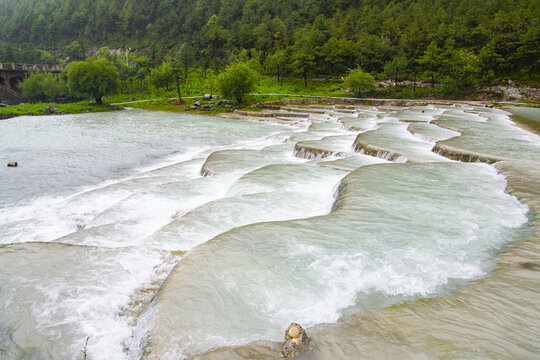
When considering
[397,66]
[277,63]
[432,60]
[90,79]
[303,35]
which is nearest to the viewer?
[432,60]

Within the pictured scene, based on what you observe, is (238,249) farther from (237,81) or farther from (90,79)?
(90,79)

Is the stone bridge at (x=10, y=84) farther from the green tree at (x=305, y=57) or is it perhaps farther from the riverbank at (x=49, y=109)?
the green tree at (x=305, y=57)

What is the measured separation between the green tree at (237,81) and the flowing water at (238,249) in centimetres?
4234

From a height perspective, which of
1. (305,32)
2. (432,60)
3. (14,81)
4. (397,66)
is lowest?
(14,81)

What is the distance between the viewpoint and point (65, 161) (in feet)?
74.2

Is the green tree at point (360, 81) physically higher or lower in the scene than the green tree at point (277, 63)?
lower

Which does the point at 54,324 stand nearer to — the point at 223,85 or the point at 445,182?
the point at 445,182

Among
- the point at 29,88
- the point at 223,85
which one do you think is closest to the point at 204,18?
the point at 29,88

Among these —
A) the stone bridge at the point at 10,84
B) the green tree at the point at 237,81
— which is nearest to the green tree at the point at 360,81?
the green tree at the point at 237,81

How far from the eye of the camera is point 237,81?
182 ft

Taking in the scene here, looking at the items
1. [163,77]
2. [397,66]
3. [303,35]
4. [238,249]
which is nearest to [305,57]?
[397,66]

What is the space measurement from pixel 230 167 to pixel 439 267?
11.1 m

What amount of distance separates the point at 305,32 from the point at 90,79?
62397 millimetres

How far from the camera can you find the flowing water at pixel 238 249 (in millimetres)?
5367
